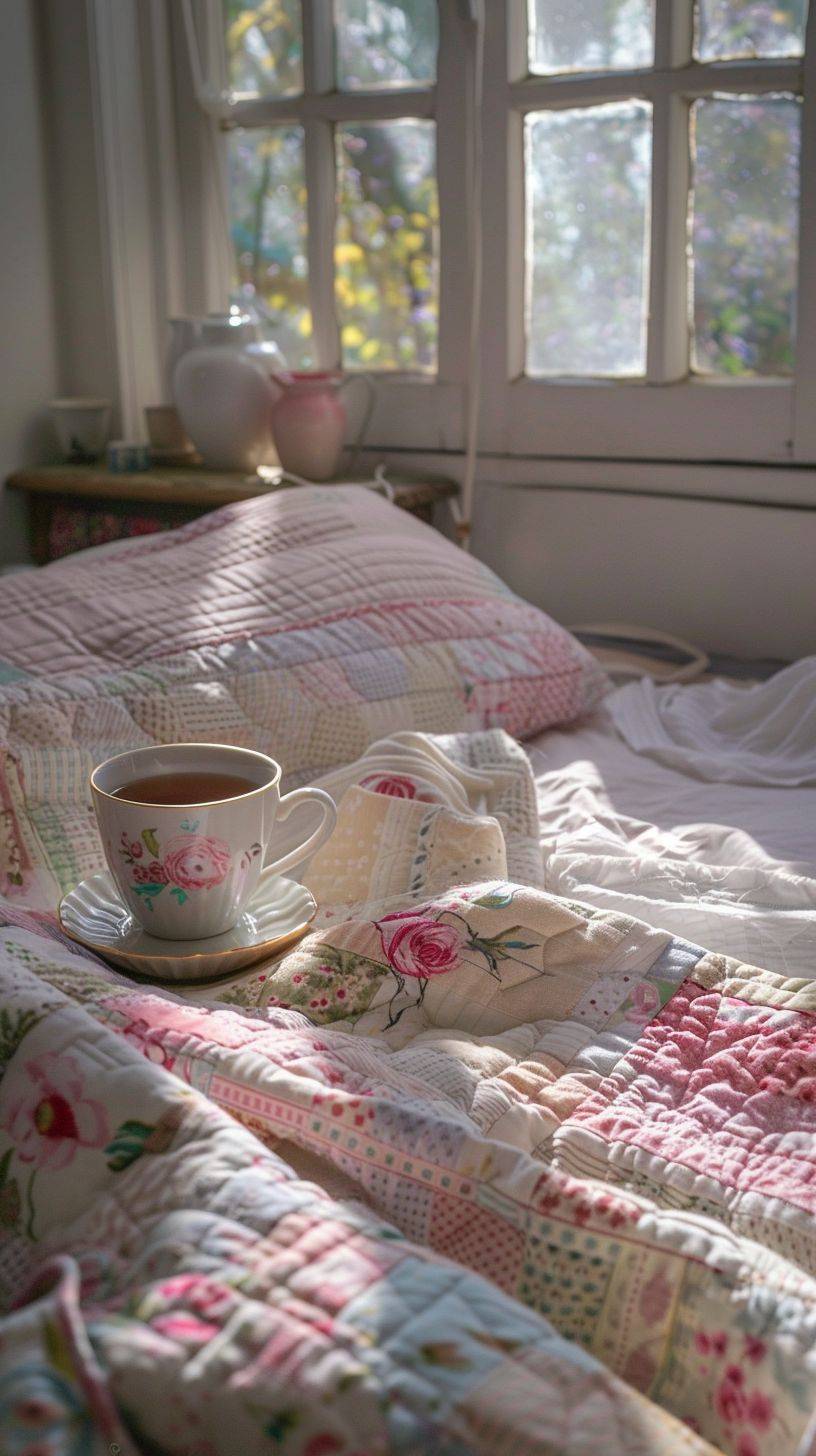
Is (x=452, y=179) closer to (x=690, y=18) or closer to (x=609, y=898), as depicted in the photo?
(x=690, y=18)

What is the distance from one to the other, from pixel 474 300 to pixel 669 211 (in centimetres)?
26

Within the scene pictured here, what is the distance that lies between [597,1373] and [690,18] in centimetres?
149

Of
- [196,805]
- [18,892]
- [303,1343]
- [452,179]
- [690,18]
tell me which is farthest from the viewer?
[452,179]

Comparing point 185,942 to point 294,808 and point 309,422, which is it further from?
point 309,422

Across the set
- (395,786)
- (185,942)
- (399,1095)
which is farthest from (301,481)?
(399,1095)

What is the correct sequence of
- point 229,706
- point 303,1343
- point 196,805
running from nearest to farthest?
point 303,1343
point 196,805
point 229,706

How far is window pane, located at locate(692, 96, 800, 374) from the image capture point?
1.48 meters

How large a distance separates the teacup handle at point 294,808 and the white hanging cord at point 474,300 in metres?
0.99

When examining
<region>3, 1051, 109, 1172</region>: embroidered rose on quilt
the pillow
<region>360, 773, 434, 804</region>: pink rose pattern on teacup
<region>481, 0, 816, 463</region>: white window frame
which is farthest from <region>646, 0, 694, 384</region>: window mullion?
<region>3, 1051, 109, 1172</region>: embroidered rose on quilt

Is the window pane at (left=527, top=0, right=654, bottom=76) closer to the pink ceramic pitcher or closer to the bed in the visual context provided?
the pink ceramic pitcher

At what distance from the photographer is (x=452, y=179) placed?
1.65m

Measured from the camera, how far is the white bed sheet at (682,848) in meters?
0.79

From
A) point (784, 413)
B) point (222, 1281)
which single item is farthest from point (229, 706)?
point (784, 413)

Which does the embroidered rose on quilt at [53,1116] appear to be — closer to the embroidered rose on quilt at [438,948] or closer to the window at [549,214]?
the embroidered rose on quilt at [438,948]
